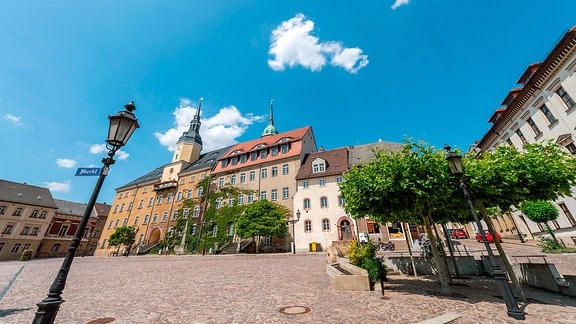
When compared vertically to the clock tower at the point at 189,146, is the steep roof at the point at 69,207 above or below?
below

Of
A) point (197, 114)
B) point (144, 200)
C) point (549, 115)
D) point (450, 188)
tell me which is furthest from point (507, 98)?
point (144, 200)

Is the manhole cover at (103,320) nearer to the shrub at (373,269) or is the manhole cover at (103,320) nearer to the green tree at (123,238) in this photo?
the shrub at (373,269)

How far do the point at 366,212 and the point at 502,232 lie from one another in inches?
1348

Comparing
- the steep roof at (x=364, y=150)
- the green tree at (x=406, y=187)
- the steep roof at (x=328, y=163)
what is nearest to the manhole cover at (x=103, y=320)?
the green tree at (x=406, y=187)

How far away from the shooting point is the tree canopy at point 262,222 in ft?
89.2

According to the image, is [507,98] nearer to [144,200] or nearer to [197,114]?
[197,114]

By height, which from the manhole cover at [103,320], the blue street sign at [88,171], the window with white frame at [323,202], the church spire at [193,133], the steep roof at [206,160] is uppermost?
the church spire at [193,133]

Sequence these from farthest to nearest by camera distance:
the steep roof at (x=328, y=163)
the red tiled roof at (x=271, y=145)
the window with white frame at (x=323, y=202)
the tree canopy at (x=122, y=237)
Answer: the tree canopy at (x=122, y=237), the red tiled roof at (x=271, y=145), the steep roof at (x=328, y=163), the window with white frame at (x=323, y=202)

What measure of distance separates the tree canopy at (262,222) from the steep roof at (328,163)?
6172 millimetres

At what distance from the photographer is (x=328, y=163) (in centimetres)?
3269

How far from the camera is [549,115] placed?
816 inches

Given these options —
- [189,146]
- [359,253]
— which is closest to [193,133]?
[189,146]

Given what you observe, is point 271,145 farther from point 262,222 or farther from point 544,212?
point 544,212

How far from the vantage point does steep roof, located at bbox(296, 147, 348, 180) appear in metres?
30.8
